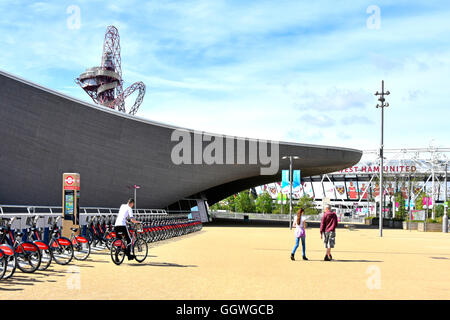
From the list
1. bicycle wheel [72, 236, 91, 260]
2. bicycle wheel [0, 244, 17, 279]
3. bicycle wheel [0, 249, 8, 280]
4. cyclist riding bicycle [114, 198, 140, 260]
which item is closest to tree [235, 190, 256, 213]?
bicycle wheel [72, 236, 91, 260]

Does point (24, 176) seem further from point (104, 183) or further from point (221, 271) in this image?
point (221, 271)

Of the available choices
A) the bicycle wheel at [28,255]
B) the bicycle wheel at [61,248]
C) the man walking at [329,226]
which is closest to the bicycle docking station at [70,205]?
the bicycle wheel at [61,248]

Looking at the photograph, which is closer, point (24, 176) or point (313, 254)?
point (313, 254)

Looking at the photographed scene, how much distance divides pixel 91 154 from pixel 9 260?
3018 cm

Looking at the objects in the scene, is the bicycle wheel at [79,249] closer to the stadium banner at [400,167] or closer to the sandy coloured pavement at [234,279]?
the sandy coloured pavement at [234,279]

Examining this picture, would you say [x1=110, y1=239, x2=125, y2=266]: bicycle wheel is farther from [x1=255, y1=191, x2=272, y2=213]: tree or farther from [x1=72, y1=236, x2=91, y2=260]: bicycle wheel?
[x1=255, y1=191, x2=272, y2=213]: tree

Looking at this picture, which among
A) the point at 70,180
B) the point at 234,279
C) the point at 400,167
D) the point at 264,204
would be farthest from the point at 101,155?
the point at 400,167

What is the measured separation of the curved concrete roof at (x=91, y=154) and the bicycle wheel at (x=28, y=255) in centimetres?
2572

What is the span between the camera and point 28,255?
31.6 ft

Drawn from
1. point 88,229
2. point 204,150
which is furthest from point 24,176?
point 88,229

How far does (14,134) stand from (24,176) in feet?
11.2

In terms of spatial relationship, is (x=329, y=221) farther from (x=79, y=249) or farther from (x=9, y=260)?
(x=9, y=260)

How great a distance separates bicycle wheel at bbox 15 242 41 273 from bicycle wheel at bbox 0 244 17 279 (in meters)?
0.47

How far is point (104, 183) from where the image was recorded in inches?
1555
